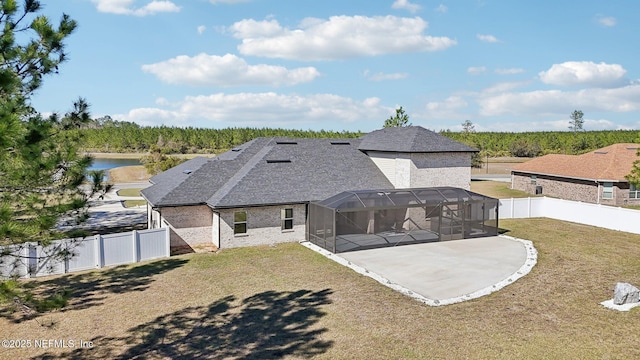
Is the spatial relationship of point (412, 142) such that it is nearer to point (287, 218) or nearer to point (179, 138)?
point (287, 218)

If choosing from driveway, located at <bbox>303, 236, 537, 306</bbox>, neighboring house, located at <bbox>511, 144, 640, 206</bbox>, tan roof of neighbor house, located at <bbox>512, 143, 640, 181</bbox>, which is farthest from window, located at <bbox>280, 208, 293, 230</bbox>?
tan roof of neighbor house, located at <bbox>512, 143, 640, 181</bbox>

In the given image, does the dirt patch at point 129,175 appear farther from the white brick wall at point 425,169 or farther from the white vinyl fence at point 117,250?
the white brick wall at point 425,169

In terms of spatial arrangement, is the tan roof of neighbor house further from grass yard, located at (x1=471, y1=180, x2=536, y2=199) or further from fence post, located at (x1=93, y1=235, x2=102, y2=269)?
fence post, located at (x1=93, y1=235, x2=102, y2=269)

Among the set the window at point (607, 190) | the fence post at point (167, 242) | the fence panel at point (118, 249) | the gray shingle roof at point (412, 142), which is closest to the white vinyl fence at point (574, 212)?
the gray shingle roof at point (412, 142)

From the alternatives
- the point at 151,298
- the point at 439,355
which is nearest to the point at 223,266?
the point at 151,298

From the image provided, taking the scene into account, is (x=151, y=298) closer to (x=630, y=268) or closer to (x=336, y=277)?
(x=336, y=277)

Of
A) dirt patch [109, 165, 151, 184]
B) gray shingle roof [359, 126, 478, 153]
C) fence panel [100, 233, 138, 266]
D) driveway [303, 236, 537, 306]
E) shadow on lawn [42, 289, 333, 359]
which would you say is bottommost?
shadow on lawn [42, 289, 333, 359]
